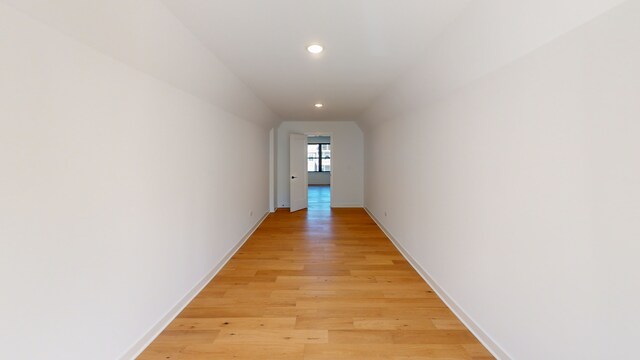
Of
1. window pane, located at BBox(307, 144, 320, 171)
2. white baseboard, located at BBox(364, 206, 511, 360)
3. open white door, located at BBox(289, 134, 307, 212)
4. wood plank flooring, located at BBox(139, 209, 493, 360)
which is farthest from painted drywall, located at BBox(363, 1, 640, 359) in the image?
window pane, located at BBox(307, 144, 320, 171)

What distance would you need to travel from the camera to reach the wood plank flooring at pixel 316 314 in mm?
2053

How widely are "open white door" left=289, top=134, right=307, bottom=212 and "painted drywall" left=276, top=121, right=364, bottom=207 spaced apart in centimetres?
33

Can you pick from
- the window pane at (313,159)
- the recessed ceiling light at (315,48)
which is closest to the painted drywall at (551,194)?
the recessed ceiling light at (315,48)

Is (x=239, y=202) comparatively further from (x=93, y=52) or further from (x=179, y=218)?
(x=93, y=52)

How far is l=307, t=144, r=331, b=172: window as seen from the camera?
14406mm

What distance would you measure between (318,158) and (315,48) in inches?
470

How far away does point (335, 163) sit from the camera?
8.09 m

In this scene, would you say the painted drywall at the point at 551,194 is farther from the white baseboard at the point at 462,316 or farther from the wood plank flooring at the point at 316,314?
the wood plank flooring at the point at 316,314

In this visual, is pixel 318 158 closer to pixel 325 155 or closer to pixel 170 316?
pixel 325 155

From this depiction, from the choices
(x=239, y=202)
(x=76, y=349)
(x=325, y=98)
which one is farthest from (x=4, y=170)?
(x=325, y=98)

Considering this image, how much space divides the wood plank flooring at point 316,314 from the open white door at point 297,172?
11.3 ft

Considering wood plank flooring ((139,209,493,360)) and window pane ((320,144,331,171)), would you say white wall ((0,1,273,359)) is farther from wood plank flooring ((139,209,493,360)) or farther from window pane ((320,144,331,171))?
window pane ((320,144,331,171))

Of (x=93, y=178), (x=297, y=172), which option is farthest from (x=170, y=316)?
(x=297, y=172)

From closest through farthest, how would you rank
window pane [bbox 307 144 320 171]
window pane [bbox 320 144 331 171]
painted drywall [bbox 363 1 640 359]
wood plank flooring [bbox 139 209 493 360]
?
painted drywall [bbox 363 1 640 359] → wood plank flooring [bbox 139 209 493 360] → window pane [bbox 320 144 331 171] → window pane [bbox 307 144 320 171]
